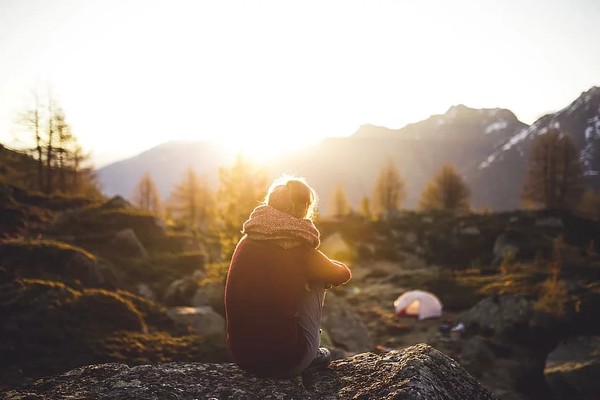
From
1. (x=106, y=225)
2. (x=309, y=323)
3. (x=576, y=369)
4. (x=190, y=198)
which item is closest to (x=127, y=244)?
(x=106, y=225)

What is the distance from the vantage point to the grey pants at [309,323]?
3939mm

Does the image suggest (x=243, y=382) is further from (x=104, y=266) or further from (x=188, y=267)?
(x=188, y=267)

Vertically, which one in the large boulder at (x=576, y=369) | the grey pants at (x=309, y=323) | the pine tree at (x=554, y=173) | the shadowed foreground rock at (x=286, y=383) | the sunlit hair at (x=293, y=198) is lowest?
the large boulder at (x=576, y=369)

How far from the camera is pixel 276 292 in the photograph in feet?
12.4

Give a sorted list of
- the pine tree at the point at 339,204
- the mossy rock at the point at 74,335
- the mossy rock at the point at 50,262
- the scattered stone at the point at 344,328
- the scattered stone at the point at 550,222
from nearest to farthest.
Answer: the mossy rock at the point at 74,335 → the mossy rock at the point at 50,262 → the scattered stone at the point at 344,328 → the scattered stone at the point at 550,222 → the pine tree at the point at 339,204

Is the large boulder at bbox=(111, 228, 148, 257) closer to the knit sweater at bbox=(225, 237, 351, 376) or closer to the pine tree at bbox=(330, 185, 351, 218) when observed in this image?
the knit sweater at bbox=(225, 237, 351, 376)

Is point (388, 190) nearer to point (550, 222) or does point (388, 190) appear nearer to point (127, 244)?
point (550, 222)

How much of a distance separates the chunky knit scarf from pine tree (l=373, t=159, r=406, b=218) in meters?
73.5

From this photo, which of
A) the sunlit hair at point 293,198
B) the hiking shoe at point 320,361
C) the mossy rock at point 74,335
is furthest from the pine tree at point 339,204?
the sunlit hair at point 293,198

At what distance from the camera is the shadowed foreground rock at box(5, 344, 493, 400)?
356 centimetres

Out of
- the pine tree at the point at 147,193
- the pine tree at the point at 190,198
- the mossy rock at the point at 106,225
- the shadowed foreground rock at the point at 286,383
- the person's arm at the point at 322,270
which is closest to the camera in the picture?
the shadowed foreground rock at the point at 286,383

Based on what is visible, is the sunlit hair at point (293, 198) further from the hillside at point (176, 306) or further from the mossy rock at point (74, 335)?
the mossy rock at point (74, 335)

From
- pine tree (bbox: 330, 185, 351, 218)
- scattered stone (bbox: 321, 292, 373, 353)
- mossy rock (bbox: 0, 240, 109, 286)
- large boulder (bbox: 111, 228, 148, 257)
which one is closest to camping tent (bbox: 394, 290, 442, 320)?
scattered stone (bbox: 321, 292, 373, 353)

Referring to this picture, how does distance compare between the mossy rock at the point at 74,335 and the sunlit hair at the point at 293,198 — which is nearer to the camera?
the sunlit hair at the point at 293,198
